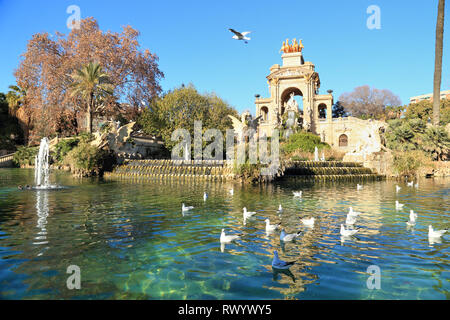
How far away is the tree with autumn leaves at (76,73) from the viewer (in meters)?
35.9

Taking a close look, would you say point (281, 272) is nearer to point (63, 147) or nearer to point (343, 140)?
point (63, 147)

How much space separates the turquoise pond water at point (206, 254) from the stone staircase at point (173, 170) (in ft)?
36.8

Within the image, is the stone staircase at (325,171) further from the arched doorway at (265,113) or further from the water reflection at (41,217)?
the arched doorway at (265,113)

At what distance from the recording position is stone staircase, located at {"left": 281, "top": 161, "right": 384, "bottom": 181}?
2226 cm

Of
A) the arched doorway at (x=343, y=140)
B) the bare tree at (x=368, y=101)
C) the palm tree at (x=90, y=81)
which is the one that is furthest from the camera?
the bare tree at (x=368, y=101)

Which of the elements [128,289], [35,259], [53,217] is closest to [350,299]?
[128,289]

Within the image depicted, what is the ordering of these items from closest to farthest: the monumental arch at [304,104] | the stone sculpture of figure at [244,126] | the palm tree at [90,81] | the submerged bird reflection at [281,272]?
1. the submerged bird reflection at [281,272]
2. the stone sculpture of figure at [244,126]
3. the palm tree at [90,81]
4. the monumental arch at [304,104]

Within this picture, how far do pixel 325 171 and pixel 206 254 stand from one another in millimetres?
19560

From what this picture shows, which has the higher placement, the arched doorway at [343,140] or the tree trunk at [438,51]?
the tree trunk at [438,51]

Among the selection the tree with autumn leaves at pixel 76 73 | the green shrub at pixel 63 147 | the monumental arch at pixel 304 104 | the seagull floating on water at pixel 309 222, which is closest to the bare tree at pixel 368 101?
the monumental arch at pixel 304 104

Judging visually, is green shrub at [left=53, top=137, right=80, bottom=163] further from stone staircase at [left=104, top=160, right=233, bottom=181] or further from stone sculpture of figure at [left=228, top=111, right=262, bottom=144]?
stone sculpture of figure at [left=228, top=111, right=262, bottom=144]

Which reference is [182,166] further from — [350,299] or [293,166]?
[350,299]

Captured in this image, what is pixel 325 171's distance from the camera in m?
23.5
